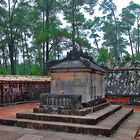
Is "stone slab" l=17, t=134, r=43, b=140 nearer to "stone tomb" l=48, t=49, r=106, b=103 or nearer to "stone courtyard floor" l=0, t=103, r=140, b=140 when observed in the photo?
"stone courtyard floor" l=0, t=103, r=140, b=140

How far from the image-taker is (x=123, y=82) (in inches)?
711

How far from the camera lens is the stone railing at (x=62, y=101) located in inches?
322

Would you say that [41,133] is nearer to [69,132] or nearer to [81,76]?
[69,132]

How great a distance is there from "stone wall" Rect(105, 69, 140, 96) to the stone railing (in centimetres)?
1011

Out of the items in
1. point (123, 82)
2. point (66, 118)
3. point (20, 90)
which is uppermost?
point (123, 82)

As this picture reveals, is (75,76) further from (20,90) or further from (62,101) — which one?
(20,90)

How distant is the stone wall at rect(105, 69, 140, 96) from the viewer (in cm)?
1756

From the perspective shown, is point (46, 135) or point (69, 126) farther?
point (69, 126)

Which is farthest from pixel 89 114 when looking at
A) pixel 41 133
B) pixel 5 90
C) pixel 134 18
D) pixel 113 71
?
pixel 134 18

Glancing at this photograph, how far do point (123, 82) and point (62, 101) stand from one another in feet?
34.9

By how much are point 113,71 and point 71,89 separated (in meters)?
10.3

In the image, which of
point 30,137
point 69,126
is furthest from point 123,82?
point 30,137

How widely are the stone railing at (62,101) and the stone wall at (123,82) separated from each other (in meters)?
10.1

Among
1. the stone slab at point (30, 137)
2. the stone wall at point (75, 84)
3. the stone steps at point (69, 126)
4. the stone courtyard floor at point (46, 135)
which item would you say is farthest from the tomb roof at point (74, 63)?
the stone slab at point (30, 137)
